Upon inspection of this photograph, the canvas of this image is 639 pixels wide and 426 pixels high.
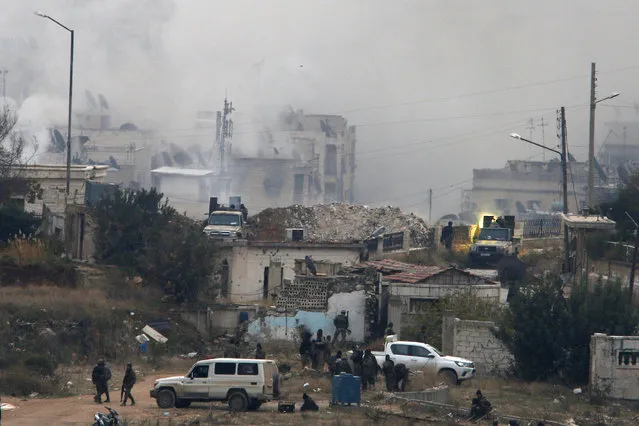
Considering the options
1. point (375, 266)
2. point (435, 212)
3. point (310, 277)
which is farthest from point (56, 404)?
point (435, 212)

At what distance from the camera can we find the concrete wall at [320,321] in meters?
34.6

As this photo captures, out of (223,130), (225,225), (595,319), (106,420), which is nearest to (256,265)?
(225,225)

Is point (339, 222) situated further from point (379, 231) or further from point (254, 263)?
point (254, 263)

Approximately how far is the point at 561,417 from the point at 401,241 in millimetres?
23734

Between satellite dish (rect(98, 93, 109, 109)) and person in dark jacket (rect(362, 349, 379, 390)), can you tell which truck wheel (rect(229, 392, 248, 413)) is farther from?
satellite dish (rect(98, 93, 109, 109))

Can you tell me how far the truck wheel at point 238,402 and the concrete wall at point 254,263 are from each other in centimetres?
1674

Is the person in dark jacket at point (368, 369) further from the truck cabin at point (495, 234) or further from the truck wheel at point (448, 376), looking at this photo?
the truck cabin at point (495, 234)

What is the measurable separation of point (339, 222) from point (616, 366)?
25377 mm

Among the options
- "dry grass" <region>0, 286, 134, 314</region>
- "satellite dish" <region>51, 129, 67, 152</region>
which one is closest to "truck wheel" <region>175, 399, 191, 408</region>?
"dry grass" <region>0, 286, 134, 314</region>

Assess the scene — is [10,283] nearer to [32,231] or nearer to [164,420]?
[32,231]

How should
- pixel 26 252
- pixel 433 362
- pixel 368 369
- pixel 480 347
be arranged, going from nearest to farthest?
pixel 368 369 < pixel 433 362 < pixel 480 347 < pixel 26 252

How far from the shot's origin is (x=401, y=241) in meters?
47.2

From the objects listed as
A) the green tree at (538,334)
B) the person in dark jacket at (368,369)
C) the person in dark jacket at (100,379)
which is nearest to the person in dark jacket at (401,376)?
the person in dark jacket at (368,369)

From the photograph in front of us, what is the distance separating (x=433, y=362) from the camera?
1071 inches
